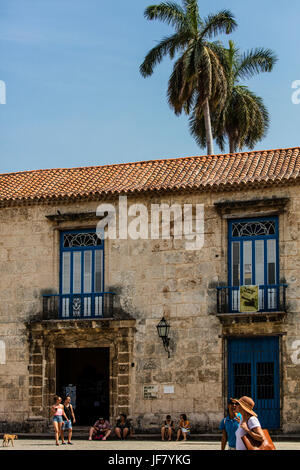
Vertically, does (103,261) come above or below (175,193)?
below

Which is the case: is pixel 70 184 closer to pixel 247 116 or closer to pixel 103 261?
pixel 103 261

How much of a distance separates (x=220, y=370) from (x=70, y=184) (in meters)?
6.82

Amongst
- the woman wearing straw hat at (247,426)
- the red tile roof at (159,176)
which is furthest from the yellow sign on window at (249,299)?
the woman wearing straw hat at (247,426)

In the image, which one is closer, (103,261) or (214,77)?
(103,261)

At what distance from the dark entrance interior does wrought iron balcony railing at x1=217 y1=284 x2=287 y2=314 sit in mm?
4794

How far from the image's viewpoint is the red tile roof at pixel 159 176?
23.8m

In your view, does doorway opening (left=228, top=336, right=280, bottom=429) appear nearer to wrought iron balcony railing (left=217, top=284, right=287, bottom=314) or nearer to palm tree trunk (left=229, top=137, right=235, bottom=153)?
wrought iron balcony railing (left=217, top=284, right=287, bottom=314)

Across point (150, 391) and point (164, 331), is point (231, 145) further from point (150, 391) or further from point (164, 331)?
point (150, 391)

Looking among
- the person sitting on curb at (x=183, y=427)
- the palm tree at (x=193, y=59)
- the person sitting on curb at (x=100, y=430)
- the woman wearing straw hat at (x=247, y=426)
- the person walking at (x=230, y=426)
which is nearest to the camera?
the woman wearing straw hat at (x=247, y=426)

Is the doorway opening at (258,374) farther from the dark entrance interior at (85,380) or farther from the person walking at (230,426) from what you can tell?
the person walking at (230,426)

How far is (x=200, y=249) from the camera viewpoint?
23.8m

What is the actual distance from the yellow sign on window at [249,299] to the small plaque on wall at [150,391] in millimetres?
3022

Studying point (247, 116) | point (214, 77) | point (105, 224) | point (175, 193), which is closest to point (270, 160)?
point (175, 193)

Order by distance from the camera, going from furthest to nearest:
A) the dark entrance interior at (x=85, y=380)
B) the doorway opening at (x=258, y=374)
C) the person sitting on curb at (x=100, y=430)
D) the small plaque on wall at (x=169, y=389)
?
the dark entrance interior at (x=85, y=380) < the small plaque on wall at (x=169, y=389) < the doorway opening at (x=258, y=374) < the person sitting on curb at (x=100, y=430)
